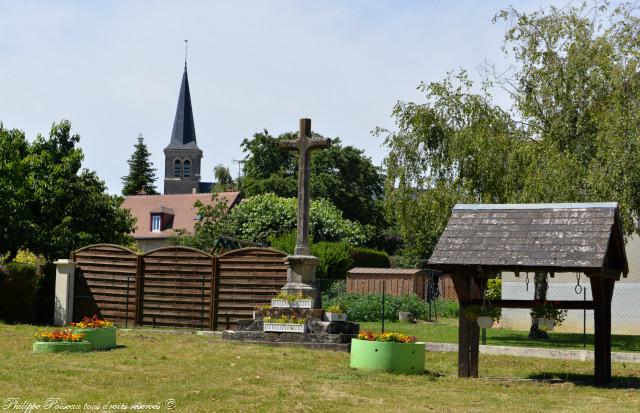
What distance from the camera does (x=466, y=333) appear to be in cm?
1432

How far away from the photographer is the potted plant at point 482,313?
14.0 metres

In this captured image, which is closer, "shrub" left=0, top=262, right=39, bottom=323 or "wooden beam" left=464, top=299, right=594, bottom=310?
"wooden beam" left=464, top=299, right=594, bottom=310

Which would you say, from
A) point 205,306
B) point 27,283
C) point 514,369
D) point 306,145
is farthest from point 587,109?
point 27,283

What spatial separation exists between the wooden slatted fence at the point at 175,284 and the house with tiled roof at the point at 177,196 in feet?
115

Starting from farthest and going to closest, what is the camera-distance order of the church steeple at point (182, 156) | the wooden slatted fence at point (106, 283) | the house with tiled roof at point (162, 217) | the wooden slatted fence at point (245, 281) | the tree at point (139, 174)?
the church steeple at point (182, 156)
the tree at point (139, 174)
the house with tiled roof at point (162, 217)
the wooden slatted fence at point (106, 283)
the wooden slatted fence at point (245, 281)

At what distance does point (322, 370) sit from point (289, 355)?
7.05ft

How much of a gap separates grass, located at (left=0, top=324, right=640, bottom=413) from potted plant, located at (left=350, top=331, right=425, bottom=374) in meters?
0.32

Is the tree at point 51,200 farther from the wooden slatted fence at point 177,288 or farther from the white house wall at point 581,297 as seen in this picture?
the white house wall at point 581,297

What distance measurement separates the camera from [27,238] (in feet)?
92.3

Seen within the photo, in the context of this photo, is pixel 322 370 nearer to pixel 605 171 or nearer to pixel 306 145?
pixel 306 145

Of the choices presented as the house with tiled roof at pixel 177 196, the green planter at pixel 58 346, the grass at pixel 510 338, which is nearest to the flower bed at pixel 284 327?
the grass at pixel 510 338

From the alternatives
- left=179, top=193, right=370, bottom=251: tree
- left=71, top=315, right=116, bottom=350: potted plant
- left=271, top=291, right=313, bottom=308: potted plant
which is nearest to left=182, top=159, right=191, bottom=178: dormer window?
left=179, top=193, right=370, bottom=251: tree

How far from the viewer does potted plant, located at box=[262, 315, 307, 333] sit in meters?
18.1

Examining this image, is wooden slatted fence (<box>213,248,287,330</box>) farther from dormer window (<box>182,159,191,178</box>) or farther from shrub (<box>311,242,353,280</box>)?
dormer window (<box>182,159,191,178</box>)
